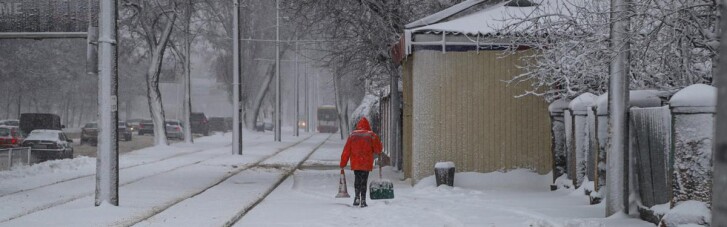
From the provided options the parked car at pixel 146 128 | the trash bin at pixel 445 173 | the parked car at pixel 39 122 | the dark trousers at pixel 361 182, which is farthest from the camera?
the parked car at pixel 146 128

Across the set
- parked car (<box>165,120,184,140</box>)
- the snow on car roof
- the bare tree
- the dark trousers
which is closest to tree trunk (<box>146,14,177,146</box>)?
the bare tree

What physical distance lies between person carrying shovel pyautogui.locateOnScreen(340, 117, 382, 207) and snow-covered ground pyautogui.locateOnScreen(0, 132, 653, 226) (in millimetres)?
328

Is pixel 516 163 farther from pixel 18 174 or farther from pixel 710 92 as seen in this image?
pixel 18 174

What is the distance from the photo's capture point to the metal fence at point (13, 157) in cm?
2364

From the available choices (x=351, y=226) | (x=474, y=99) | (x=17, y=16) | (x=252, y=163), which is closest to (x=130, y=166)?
(x=252, y=163)

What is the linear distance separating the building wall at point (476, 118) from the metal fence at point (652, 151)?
20.7 ft

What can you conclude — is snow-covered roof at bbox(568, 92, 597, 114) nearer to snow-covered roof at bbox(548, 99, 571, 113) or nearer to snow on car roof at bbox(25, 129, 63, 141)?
snow-covered roof at bbox(548, 99, 571, 113)

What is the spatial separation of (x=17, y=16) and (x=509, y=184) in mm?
9790

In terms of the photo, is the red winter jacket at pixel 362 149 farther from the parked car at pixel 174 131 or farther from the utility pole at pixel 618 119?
the parked car at pixel 174 131

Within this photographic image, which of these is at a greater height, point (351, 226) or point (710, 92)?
point (710, 92)

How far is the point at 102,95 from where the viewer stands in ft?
45.4

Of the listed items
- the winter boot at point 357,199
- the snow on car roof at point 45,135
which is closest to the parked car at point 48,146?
the snow on car roof at point 45,135

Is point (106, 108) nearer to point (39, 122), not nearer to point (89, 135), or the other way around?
point (39, 122)

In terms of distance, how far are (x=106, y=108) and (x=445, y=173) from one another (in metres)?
6.60
